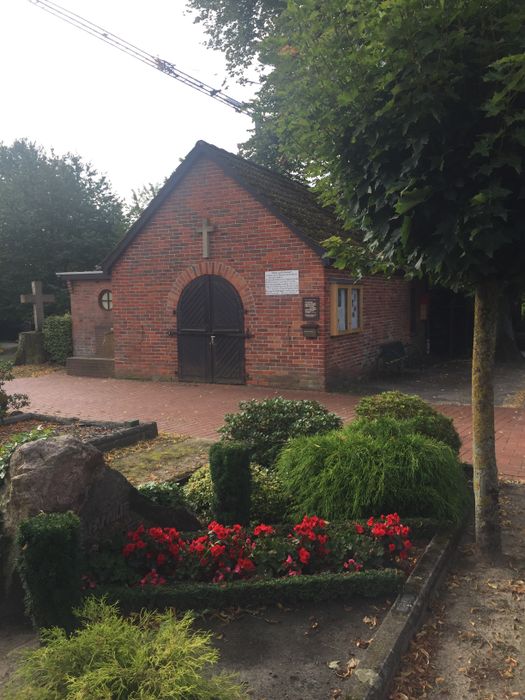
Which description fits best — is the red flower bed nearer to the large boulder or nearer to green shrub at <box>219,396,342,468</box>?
the large boulder

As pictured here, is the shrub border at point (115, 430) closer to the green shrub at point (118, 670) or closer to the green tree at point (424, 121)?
the green tree at point (424, 121)

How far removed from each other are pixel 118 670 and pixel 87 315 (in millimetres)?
15776

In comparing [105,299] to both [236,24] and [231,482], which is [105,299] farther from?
[231,482]

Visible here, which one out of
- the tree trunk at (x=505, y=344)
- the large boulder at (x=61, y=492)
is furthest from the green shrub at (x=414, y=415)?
the tree trunk at (x=505, y=344)

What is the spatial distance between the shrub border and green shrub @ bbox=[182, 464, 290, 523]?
2508 millimetres

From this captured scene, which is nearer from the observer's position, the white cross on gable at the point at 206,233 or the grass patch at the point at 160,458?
the grass patch at the point at 160,458

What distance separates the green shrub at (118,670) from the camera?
2172mm

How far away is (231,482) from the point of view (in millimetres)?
4559

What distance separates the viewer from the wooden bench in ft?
49.0

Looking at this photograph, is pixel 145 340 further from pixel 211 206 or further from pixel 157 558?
pixel 157 558

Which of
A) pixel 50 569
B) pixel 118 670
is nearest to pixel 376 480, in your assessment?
pixel 50 569

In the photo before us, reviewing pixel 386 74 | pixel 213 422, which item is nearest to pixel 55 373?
pixel 213 422

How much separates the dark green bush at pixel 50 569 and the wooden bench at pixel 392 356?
12.5 metres

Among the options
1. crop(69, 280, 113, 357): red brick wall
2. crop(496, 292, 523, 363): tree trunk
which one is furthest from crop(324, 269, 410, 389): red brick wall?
crop(69, 280, 113, 357): red brick wall
